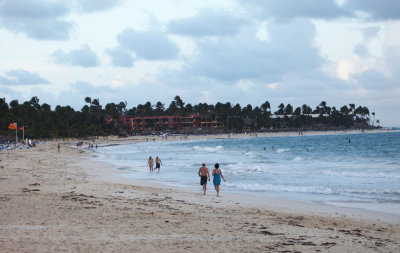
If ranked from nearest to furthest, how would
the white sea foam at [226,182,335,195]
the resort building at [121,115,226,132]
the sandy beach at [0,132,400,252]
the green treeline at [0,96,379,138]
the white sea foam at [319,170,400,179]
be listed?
1. the sandy beach at [0,132,400,252]
2. the white sea foam at [226,182,335,195]
3. the white sea foam at [319,170,400,179]
4. the green treeline at [0,96,379,138]
5. the resort building at [121,115,226,132]

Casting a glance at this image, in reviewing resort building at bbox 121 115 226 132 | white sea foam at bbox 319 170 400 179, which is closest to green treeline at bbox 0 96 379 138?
resort building at bbox 121 115 226 132

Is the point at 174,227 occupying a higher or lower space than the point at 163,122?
lower

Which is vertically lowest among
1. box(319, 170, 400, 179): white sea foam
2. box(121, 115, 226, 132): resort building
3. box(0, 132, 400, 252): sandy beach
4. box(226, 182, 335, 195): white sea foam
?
box(226, 182, 335, 195): white sea foam

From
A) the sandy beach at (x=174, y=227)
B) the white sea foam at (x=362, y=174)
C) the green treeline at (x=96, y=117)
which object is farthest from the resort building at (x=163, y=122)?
the sandy beach at (x=174, y=227)

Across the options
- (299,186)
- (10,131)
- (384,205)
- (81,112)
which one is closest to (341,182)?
(299,186)

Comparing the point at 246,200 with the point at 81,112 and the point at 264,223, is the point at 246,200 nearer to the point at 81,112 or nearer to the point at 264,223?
the point at 264,223

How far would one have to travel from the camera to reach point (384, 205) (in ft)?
42.0

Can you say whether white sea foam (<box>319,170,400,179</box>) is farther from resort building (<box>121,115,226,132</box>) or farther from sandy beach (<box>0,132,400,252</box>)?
resort building (<box>121,115,226,132</box>)

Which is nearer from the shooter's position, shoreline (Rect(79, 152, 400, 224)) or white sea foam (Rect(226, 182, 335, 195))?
shoreline (Rect(79, 152, 400, 224))

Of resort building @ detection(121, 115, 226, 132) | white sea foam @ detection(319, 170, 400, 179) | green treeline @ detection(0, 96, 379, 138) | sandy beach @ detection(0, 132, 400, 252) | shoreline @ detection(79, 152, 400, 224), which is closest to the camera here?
sandy beach @ detection(0, 132, 400, 252)

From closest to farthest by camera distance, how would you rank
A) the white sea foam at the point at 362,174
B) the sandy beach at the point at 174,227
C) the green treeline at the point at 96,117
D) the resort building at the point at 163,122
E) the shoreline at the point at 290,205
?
the sandy beach at the point at 174,227
the shoreline at the point at 290,205
the white sea foam at the point at 362,174
the green treeline at the point at 96,117
the resort building at the point at 163,122

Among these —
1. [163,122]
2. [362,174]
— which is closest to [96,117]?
[163,122]

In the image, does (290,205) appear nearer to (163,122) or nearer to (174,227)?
(174,227)

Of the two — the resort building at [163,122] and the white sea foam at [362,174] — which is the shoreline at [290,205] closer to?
the white sea foam at [362,174]
